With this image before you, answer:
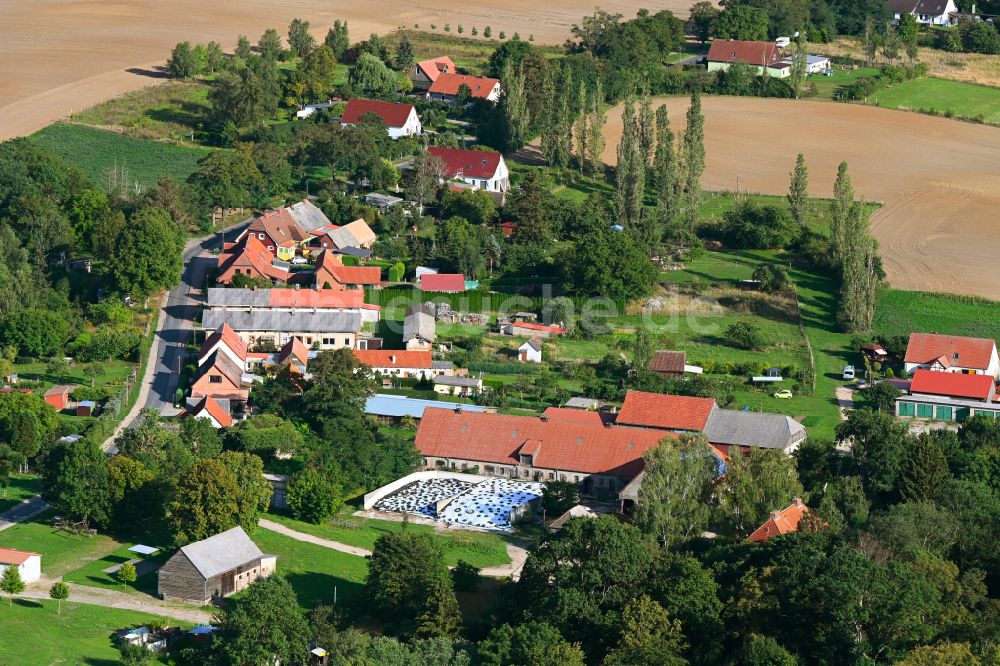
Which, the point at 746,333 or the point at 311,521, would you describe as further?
the point at 746,333

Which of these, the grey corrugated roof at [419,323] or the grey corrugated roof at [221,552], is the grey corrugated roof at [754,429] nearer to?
the grey corrugated roof at [419,323]

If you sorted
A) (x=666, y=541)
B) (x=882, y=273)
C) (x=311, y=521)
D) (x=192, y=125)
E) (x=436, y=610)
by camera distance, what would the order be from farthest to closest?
(x=192, y=125)
(x=882, y=273)
(x=311, y=521)
(x=666, y=541)
(x=436, y=610)

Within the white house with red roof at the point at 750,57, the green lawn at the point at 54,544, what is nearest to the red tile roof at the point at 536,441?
the green lawn at the point at 54,544

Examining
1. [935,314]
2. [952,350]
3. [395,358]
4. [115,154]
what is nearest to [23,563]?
[395,358]

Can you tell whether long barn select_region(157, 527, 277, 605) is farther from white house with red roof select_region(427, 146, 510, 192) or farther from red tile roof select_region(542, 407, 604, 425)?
white house with red roof select_region(427, 146, 510, 192)

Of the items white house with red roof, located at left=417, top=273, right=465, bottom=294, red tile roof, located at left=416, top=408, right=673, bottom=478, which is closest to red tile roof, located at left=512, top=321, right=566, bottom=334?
white house with red roof, located at left=417, top=273, right=465, bottom=294

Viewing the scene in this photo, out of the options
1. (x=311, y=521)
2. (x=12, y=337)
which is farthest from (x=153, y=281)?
(x=311, y=521)

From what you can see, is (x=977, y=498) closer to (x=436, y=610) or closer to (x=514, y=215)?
(x=436, y=610)
